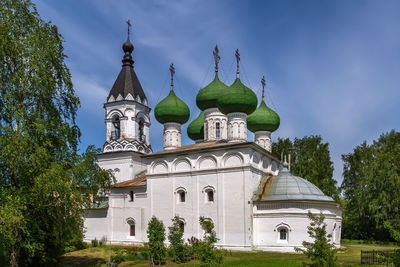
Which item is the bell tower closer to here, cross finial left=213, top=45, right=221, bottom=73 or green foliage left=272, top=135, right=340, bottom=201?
cross finial left=213, top=45, right=221, bottom=73

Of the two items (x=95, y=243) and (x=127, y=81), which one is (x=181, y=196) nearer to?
(x=95, y=243)

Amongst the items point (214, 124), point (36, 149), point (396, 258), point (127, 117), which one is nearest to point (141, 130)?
point (127, 117)

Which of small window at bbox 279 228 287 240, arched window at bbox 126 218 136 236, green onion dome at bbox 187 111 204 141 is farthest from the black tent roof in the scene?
small window at bbox 279 228 287 240

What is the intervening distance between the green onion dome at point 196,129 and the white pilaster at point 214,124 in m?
2.56

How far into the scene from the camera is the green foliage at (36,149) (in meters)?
10.4

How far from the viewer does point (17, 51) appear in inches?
441

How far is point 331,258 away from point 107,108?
18.2 metres

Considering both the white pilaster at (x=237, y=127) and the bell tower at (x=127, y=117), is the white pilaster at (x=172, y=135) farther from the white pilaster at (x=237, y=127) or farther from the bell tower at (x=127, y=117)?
the white pilaster at (x=237, y=127)

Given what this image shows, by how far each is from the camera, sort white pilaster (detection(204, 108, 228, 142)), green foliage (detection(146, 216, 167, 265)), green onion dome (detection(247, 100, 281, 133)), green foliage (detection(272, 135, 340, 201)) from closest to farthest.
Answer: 1. green foliage (detection(146, 216, 167, 265))
2. white pilaster (detection(204, 108, 228, 142))
3. green onion dome (detection(247, 100, 281, 133))
4. green foliage (detection(272, 135, 340, 201))

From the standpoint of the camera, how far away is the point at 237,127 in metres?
19.9

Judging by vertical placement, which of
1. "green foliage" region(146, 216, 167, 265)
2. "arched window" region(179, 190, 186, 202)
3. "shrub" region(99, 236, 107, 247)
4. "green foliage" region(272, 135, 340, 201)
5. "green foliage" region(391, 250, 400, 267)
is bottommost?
"shrub" region(99, 236, 107, 247)

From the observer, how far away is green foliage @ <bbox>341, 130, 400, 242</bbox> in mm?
24422

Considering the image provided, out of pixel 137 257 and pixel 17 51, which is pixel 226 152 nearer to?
pixel 137 257

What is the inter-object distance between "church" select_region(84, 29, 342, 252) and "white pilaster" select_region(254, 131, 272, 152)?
0.07 metres
